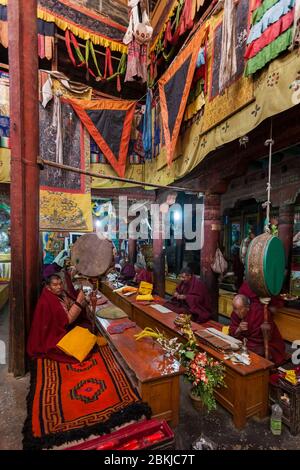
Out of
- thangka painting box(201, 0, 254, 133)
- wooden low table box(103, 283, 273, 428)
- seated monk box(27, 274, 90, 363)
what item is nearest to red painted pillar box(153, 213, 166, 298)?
thangka painting box(201, 0, 254, 133)

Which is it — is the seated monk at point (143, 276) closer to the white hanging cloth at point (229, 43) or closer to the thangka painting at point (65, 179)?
the thangka painting at point (65, 179)

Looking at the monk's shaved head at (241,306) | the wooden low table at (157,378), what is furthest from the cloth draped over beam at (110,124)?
the wooden low table at (157,378)

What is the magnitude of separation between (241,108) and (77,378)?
430 centimetres

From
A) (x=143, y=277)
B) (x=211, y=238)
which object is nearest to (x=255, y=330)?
(x=211, y=238)

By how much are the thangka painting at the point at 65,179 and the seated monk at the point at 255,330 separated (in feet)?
11.9

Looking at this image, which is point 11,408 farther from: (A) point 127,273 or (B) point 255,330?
(A) point 127,273

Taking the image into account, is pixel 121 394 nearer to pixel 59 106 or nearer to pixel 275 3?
pixel 275 3

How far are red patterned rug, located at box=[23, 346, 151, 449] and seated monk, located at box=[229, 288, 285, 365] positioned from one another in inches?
75.9

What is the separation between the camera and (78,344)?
332 cm

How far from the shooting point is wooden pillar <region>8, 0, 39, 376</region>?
315 centimetres

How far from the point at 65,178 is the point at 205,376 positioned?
4.80m

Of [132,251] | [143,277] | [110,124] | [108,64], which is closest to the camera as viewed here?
[110,124]

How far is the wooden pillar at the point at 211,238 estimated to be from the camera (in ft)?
18.5

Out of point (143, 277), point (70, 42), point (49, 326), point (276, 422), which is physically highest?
point (70, 42)
